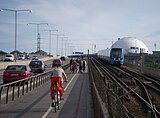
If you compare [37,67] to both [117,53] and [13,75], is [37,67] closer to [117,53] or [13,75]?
[13,75]

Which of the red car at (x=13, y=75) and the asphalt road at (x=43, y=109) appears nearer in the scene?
the asphalt road at (x=43, y=109)

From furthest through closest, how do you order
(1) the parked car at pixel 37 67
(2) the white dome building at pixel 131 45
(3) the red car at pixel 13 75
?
(2) the white dome building at pixel 131 45
(1) the parked car at pixel 37 67
(3) the red car at pixel 13 75

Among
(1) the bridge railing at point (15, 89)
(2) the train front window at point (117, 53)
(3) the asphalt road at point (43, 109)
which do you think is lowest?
(3) the asphalt road at point (43, 109)

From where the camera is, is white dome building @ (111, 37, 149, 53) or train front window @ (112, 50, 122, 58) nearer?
train front window @ (112, 50, 122, 58)

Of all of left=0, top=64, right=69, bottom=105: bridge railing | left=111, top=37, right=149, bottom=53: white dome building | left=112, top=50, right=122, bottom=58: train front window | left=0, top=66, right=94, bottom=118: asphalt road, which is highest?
left=111, top=37, right=149, bottom=53: white dome building

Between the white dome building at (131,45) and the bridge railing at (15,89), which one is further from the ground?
the white dome building at (131,45)

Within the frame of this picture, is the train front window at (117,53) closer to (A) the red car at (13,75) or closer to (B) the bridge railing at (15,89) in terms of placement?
(B) the bridge railing at (15,89)

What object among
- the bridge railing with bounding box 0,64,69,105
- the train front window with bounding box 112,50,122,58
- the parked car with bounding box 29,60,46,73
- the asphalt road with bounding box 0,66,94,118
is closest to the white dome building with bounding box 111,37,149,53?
the train front window with bounding box 112,50,122,58

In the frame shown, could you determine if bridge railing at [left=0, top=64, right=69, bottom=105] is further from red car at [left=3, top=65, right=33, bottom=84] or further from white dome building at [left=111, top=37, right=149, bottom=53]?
white dome building at [left=111, top=37, right=149, bottom=53]

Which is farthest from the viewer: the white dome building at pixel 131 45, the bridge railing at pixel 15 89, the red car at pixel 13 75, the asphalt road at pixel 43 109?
the white dome building at pixel 131 45

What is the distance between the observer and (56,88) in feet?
42.4

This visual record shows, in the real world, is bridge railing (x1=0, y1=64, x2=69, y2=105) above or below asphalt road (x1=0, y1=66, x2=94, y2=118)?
above

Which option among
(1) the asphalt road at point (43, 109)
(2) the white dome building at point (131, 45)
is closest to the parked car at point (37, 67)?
(1) the asphalt road at point (43, 109)

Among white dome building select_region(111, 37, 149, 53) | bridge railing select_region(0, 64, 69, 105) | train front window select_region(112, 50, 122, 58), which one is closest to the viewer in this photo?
bridge railing select_region(0, 64, 69, 105)
